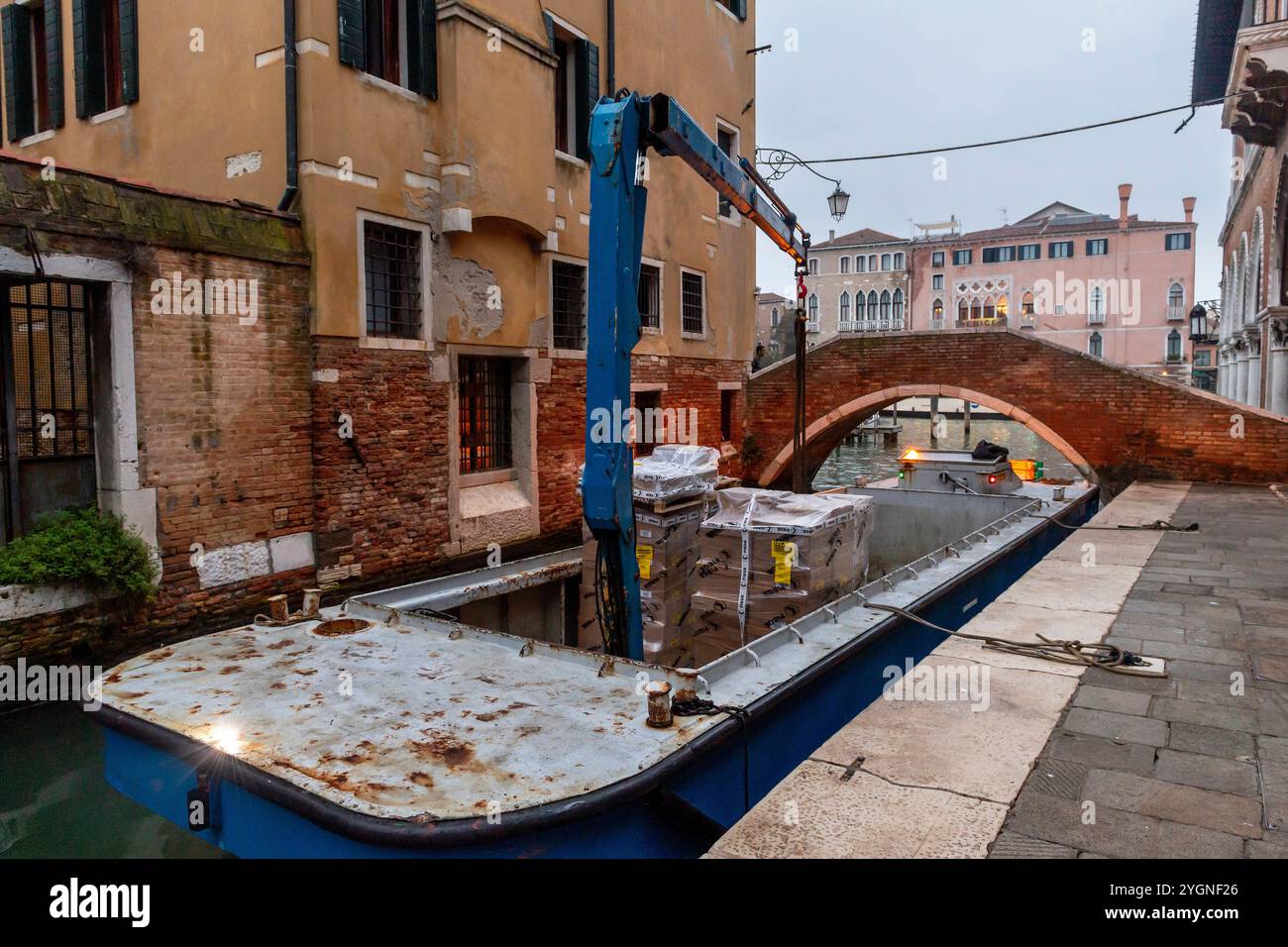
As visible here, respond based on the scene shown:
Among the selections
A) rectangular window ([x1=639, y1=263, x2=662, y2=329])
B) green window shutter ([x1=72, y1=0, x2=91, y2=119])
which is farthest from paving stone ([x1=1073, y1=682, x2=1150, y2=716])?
green window shutter ([x1=72, y1=0, x2=91, y2=119])

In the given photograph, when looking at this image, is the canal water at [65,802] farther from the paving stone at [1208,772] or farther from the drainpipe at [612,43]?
the drainpipe at [612,43]

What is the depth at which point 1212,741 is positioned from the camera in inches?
136

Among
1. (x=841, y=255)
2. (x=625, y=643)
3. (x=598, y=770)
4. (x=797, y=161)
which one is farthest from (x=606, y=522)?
(x=841, y=255)

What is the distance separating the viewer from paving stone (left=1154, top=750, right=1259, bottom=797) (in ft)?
9.99

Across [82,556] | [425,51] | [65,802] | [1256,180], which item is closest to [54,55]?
[425,51]

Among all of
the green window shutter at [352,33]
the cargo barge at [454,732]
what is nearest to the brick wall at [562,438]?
the green window shutter at [352,33]

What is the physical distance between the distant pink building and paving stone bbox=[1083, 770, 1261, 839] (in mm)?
43114

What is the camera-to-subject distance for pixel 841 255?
166 ft

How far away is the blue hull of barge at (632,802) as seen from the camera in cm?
290

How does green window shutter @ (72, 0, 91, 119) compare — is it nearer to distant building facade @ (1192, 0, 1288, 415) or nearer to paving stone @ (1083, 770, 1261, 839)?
paving stone @ (1083, 770, 1261, 839)

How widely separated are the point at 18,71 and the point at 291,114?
212 inches

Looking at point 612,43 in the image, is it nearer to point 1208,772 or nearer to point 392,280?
point 392,280
